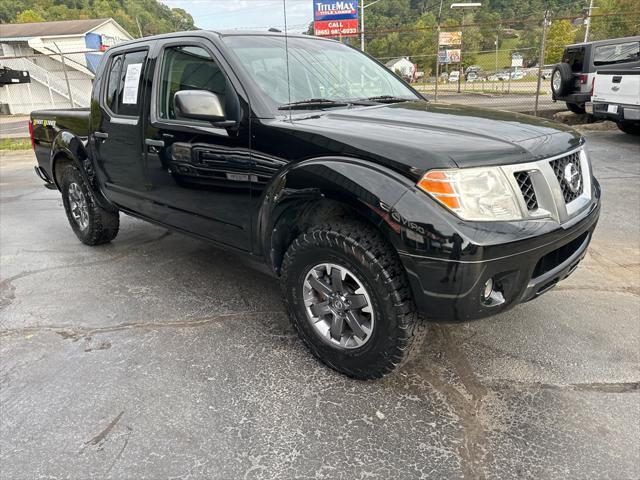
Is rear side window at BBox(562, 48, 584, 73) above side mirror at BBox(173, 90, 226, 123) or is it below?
above

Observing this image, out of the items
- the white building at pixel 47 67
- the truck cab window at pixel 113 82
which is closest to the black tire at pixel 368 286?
the truck cab window at pixel 113 82

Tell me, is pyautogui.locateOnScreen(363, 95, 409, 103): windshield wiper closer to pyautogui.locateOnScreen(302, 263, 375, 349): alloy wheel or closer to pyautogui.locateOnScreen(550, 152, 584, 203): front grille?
pyautogui.locateOnScreen(550, 152, 584, 203): front grille

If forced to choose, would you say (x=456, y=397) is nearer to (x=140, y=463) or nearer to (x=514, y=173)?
(x=514, y=173)

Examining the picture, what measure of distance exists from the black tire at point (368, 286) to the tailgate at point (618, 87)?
7540 millimetres

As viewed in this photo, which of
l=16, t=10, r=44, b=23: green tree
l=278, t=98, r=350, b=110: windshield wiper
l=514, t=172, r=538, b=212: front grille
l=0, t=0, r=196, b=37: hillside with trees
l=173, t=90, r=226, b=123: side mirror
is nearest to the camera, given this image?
l=514, t=172, r=538, b=212: front grille

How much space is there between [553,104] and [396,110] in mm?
12480

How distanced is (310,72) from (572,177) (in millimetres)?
1717

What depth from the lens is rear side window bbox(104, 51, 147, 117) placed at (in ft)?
12.0

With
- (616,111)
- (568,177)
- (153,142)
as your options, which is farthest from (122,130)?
(616,111)

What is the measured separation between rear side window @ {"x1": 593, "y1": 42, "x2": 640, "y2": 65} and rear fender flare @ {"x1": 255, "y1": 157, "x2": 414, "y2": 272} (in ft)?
31.2

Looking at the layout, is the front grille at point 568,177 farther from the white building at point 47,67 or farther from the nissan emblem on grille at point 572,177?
the white building at point 47,67

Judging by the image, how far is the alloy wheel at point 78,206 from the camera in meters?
4.78

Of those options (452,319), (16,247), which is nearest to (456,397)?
(452,319)

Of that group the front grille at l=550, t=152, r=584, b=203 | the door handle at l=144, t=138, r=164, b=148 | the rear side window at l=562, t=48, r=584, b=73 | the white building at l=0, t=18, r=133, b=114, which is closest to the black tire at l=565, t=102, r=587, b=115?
the rear side window at l=562, t=48, r=584, b=73
